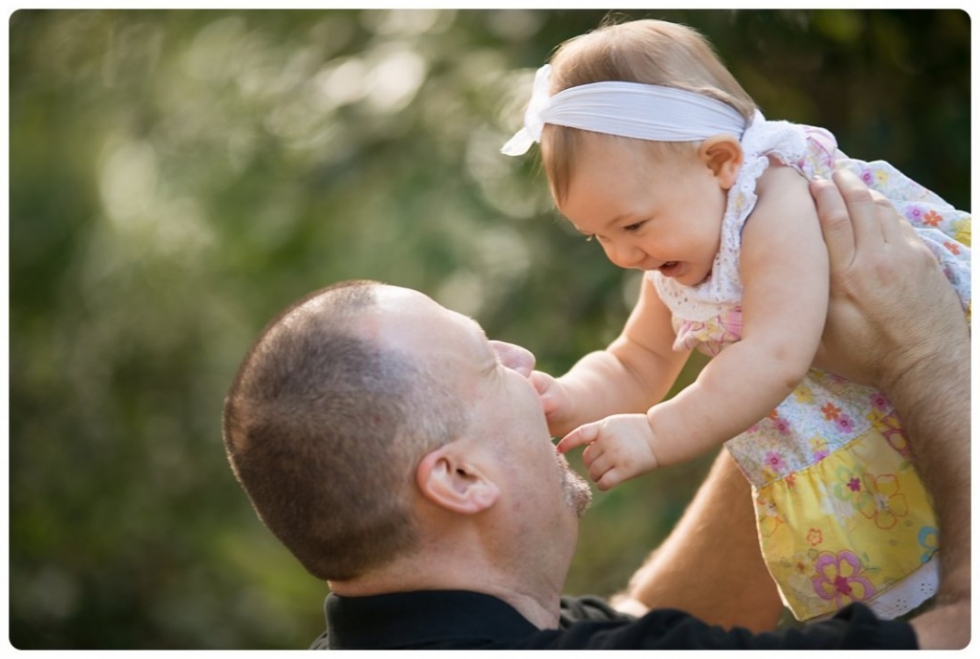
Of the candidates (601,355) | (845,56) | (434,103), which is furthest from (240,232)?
(601,355)

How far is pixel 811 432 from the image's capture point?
193 cm

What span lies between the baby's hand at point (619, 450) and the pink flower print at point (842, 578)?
1.21 feet

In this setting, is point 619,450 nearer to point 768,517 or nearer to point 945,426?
point 768,517

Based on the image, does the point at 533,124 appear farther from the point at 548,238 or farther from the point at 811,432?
the point at 548,238

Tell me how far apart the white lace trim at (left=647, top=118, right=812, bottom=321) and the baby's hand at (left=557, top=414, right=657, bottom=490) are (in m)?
0.22

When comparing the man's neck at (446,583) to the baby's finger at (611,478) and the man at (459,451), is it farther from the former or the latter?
the baby's finger at (611,478)

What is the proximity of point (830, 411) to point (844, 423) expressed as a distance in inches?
1.1

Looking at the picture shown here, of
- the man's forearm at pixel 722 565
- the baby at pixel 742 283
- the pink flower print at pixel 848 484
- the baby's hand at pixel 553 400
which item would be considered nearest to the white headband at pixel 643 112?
the baby at pixel 742 283

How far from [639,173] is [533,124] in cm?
20

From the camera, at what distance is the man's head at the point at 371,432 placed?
1753 mm

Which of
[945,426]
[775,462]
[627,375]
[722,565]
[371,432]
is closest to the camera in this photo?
[371,432]

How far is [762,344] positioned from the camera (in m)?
1.76

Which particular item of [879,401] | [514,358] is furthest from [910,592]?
[514,358]

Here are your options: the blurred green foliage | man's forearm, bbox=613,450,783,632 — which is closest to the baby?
man's forearm, bbox=613,450,783,632
